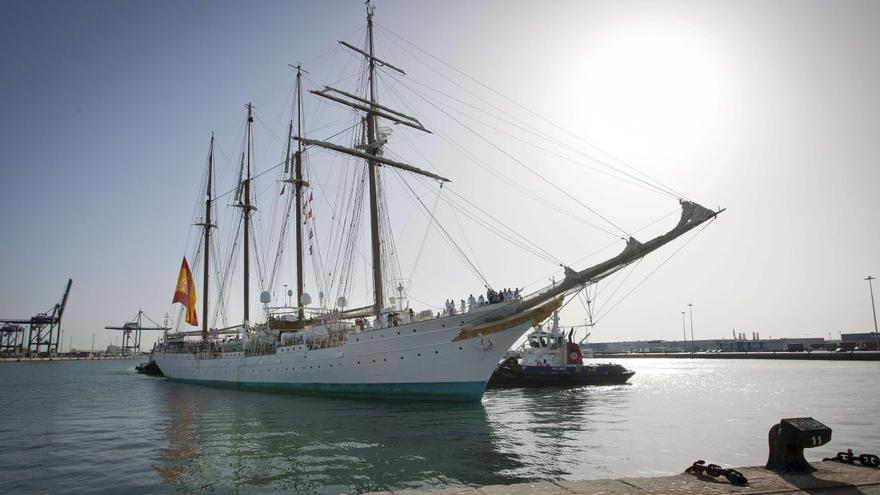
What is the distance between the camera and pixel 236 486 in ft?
34.5

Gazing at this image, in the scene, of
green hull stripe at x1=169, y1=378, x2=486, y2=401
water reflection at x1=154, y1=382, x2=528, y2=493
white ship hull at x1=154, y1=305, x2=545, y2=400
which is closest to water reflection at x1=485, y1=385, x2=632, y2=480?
water reflection at x1=154, y1=382, x2=528, y2=493

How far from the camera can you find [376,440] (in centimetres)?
1553

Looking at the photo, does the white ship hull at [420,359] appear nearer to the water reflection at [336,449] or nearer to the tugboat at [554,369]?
the water reflection at [336,449]

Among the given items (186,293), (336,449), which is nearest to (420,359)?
(336,449)

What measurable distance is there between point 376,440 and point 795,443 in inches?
464

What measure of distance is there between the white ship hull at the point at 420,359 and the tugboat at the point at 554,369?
14.0m

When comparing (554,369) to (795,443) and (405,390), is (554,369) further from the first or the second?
(795,443)

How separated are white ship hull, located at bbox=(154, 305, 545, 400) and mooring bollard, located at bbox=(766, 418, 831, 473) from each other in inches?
667

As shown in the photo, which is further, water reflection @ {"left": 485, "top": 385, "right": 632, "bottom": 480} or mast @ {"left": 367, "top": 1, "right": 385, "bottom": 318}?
mast @ {"left": 367, "top": 1, "right": 385, "bottom": 318}

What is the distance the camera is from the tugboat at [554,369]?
38.9 m

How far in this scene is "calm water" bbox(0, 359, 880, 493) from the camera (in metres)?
11.2

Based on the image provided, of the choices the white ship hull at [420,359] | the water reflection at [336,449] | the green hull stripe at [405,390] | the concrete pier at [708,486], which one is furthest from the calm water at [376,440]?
the concrete pier at [708,486]

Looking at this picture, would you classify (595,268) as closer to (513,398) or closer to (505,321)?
(505,321)

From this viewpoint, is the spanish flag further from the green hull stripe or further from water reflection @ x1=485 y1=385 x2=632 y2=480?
water reflection @ x1=485 y1=385 x2=632 y2=480
